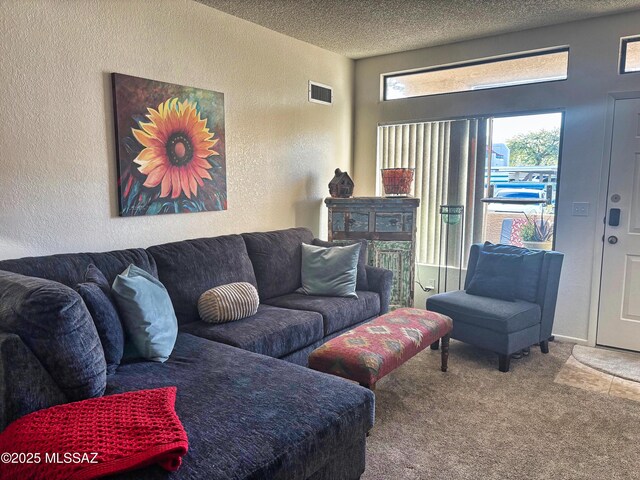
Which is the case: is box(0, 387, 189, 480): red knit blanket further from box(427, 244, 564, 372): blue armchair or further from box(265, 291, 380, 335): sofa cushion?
box(427, 244, 564, 372): blue armchair

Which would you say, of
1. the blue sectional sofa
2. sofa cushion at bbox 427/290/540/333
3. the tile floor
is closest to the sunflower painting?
the blue sectional sofa

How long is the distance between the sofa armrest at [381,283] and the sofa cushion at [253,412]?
1651 millimetres

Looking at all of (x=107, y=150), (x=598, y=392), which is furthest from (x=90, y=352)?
(x=598, y=392)

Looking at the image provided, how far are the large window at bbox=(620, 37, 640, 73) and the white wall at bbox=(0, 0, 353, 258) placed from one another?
8.15 feet

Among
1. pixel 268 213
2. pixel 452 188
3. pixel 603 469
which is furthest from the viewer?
pixel 452 188

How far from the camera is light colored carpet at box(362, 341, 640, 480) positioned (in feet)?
6.87

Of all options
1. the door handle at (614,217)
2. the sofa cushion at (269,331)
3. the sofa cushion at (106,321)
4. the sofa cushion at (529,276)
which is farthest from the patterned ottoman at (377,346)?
the door handle at (614,217)

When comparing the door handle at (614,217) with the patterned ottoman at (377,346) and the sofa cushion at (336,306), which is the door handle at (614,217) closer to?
the patterned ottoman at (377,346)

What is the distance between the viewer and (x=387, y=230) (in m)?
4.11

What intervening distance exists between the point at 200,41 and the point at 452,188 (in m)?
2.53

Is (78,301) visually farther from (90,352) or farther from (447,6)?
(447,6)

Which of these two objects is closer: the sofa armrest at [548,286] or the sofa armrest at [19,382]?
the sofa armrest at [19,382]

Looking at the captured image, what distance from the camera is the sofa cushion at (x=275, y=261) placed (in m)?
3.40

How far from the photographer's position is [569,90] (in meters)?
3.67
